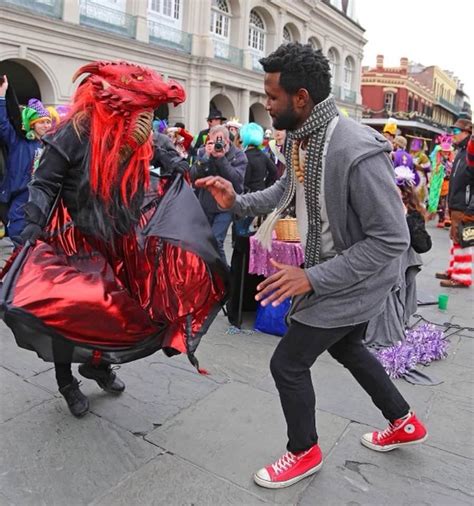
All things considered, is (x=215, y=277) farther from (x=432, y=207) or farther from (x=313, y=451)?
(x=432, y=207)

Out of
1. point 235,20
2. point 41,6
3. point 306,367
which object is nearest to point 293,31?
point 235,20

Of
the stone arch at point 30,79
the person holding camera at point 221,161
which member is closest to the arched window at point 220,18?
the stone arch at point 30,79

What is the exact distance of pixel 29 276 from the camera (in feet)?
7.84

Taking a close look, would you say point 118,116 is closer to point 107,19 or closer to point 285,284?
point 285,284

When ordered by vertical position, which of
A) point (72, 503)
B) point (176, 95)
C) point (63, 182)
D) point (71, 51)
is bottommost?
point (72, 503)

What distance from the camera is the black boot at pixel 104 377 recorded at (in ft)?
9.72

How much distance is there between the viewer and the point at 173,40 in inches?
803

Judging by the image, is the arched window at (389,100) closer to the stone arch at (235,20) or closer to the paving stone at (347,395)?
the stone arch at (235,20)

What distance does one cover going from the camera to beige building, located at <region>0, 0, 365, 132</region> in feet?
49.4

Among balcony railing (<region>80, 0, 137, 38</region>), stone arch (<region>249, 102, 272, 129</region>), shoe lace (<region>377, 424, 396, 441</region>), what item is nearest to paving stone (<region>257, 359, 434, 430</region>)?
shoe lace (<region>377, 424, 396, 441</region>)

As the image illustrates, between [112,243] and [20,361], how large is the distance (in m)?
1.40

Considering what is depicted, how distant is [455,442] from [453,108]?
3154 inches

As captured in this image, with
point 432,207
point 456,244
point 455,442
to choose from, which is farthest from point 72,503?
point 432,207

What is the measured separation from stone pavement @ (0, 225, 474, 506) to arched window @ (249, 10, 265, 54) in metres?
25.4
